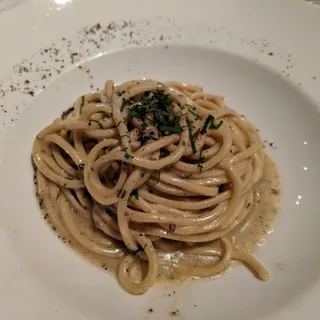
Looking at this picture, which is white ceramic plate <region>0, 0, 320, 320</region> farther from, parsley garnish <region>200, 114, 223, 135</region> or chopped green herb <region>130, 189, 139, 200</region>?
parsley garnish <region>200, 114, 223, 135</region>

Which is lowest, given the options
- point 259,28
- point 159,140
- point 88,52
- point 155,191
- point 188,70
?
point 155,191

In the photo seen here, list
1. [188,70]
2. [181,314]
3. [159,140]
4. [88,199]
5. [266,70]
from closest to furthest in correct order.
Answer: [181,314] < [159,140] < [88,199] < [266,70] < [188,70]

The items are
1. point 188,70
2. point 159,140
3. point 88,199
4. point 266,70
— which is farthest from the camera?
point 188,70

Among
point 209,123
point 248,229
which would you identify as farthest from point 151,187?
point 248,229

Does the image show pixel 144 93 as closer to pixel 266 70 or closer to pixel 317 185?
pixel 266 70

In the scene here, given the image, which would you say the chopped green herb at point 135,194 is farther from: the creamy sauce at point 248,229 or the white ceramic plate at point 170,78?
the white ceramic plate at point 170,78

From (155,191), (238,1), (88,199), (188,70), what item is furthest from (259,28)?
(88,199)

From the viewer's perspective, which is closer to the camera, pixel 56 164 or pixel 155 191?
pixel 155 191
